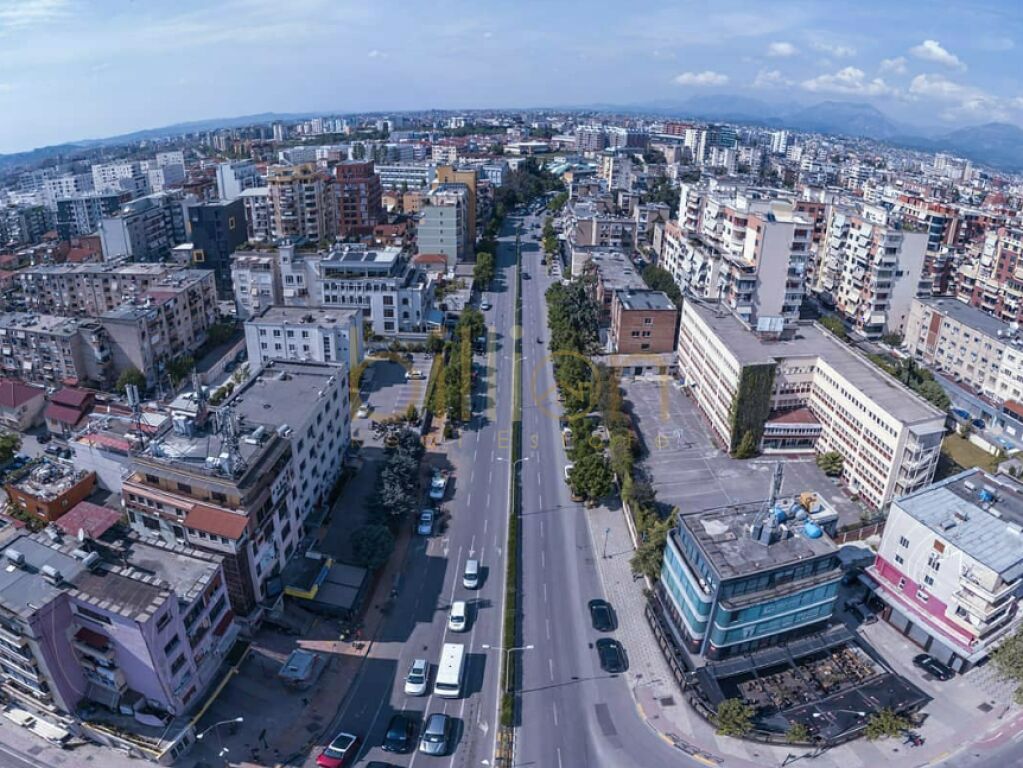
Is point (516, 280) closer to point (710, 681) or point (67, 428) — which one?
point (67, 428)

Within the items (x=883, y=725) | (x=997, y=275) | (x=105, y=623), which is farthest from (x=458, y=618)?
(x=997, y=275)

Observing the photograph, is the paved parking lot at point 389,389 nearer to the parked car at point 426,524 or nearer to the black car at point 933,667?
the parked car at point 426,524

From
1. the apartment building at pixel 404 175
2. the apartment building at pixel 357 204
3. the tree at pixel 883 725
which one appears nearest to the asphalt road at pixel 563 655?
the tree at pixel 883 725

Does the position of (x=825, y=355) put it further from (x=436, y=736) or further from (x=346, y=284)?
(x=346, y=284)

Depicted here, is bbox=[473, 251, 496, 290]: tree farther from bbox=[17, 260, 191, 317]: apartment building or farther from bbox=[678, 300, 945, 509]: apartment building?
bbox=[678, 300, 945, 509]: apartment building

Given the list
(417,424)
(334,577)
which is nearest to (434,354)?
(417,424)
